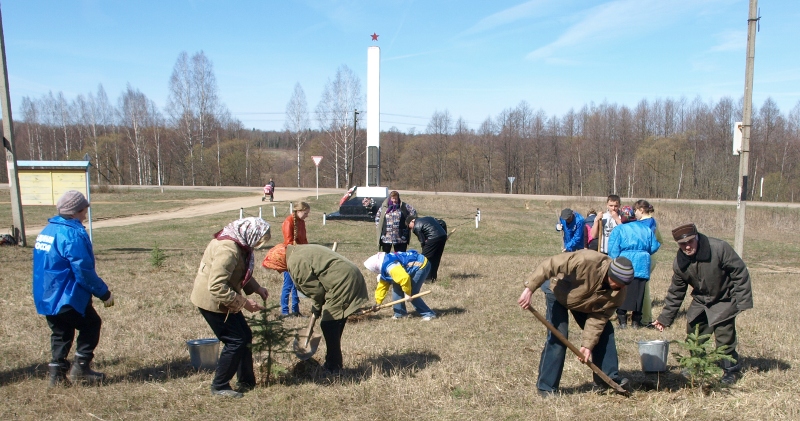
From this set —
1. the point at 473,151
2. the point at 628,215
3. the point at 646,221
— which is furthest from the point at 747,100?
the point at 473,151

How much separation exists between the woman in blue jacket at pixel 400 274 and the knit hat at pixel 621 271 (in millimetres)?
3219

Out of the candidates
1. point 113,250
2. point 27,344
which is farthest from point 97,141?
point 27,344

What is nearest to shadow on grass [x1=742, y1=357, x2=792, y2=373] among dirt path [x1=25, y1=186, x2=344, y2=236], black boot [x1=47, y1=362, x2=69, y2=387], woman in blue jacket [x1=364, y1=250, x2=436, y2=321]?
woman in blue jacket [x1=364, y1=250, x2=436, y2=321]

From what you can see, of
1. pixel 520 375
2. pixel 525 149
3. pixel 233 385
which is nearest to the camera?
pixel 233 385

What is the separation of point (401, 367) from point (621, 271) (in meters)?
2.45

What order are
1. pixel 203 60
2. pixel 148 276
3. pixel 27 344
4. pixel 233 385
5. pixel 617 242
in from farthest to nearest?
pixel 203 60
pixel 148 276
pixel 617 242
pixel 27 344
pixel 233 385

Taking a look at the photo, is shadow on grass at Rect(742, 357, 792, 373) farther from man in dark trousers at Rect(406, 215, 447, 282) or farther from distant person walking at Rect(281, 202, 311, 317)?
distant person walking at Rect(281, 202, 311, 317)

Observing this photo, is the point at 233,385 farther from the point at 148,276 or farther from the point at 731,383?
the point at 148,276

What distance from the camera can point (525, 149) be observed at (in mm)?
→ 66875

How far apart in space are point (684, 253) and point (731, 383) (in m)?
1.28

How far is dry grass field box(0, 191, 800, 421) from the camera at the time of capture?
186 inches

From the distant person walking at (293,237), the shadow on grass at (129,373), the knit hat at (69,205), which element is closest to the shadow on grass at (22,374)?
the shadow on grass at (129,373)

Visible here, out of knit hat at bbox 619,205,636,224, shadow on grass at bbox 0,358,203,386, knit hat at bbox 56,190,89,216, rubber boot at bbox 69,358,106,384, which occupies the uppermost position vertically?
knit hat at bbox 56,190,89,216

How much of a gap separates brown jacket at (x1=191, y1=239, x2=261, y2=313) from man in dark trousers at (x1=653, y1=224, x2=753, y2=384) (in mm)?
3794
